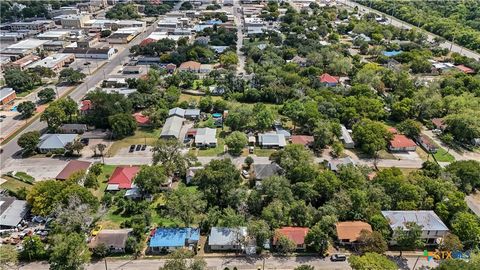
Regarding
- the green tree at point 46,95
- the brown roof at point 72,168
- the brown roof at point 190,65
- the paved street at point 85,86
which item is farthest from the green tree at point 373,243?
the brown roof at point 190,65

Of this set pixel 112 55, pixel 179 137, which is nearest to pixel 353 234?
pixel 179 137

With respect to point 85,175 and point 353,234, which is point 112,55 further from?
point 353,234

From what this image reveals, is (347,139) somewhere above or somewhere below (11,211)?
below

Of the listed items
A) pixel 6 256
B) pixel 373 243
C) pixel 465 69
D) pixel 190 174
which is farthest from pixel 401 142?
pixel 6 256

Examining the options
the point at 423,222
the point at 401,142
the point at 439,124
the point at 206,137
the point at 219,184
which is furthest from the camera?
the point at 439,124

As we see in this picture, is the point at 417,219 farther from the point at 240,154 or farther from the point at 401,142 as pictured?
the point at 240,154

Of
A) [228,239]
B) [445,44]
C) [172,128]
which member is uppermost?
[445,44]

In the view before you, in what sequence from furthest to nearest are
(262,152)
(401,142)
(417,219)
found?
(401,142) < (262,152) < (417,219)

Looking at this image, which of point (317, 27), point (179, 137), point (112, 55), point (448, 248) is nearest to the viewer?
point (448, 248)
